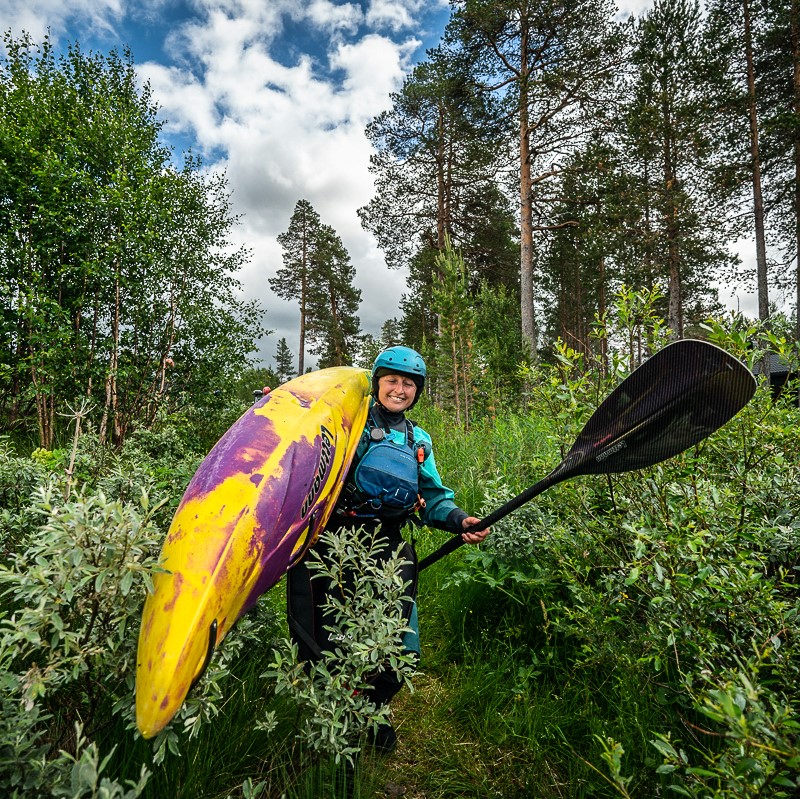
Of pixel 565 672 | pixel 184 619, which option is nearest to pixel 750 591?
pixel 565 672

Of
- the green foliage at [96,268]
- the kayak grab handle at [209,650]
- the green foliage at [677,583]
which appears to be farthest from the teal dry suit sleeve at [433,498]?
the green foliage at [96,268]

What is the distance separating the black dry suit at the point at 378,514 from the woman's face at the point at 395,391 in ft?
0.53

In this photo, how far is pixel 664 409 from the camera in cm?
185

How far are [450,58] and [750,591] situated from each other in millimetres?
15655

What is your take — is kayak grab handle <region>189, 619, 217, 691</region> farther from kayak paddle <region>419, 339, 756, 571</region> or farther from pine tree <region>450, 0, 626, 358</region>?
pine tree <region>450, 0, 626, 358</region>

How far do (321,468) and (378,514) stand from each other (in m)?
0.55

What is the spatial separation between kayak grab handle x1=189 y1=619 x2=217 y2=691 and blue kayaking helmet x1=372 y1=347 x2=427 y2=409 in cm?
171

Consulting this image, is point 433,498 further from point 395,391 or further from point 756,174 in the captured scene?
point 756,174

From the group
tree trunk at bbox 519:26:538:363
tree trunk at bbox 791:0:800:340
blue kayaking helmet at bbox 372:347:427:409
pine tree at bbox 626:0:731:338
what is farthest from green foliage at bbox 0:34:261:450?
tree trunk at bbox 791:0:800:340

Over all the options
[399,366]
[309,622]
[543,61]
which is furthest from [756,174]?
[309,622]

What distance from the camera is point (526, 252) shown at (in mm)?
13023

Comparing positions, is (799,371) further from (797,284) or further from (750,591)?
(797,284)

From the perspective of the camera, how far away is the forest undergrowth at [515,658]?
115 centimetres

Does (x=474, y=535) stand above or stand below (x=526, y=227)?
below
